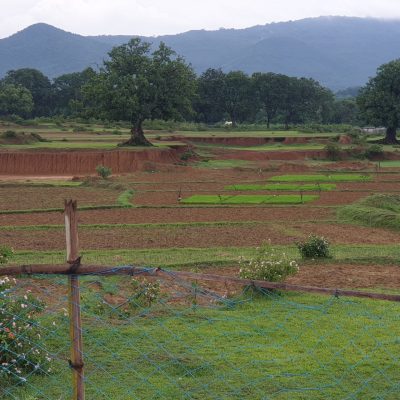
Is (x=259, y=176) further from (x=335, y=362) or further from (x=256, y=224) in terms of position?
(x=335, y=362)

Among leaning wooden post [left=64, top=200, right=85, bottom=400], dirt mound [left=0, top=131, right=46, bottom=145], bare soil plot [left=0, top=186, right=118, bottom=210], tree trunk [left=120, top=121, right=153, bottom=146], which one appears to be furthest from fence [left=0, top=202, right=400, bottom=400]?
dirt mound [left=0, top=131, right=46, bottom=145]

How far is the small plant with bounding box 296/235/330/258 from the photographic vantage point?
17547 millimetres

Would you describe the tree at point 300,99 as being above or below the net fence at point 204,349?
above

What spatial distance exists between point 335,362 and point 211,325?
247 centimetres

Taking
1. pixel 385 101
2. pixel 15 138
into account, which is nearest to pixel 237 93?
pixel 385 101

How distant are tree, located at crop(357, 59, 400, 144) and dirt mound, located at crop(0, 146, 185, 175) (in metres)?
27.7

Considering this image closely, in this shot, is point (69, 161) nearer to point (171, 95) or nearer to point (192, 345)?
point (171, 95)

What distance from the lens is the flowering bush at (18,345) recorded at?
26.6 feet

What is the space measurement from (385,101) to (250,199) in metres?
39.7

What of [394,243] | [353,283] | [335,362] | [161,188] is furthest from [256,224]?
[335,362]

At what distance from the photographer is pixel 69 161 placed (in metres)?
48.5

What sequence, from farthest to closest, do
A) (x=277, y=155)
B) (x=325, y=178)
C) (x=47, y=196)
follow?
(x=277, y=155), (x=325, y=178), (x=47, y=196)

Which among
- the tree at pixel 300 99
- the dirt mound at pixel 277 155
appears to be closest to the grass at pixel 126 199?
the dirt mound at pixel 277 155

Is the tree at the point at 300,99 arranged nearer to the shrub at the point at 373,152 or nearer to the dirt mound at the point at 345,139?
the dirt mound at the point at 345,139
